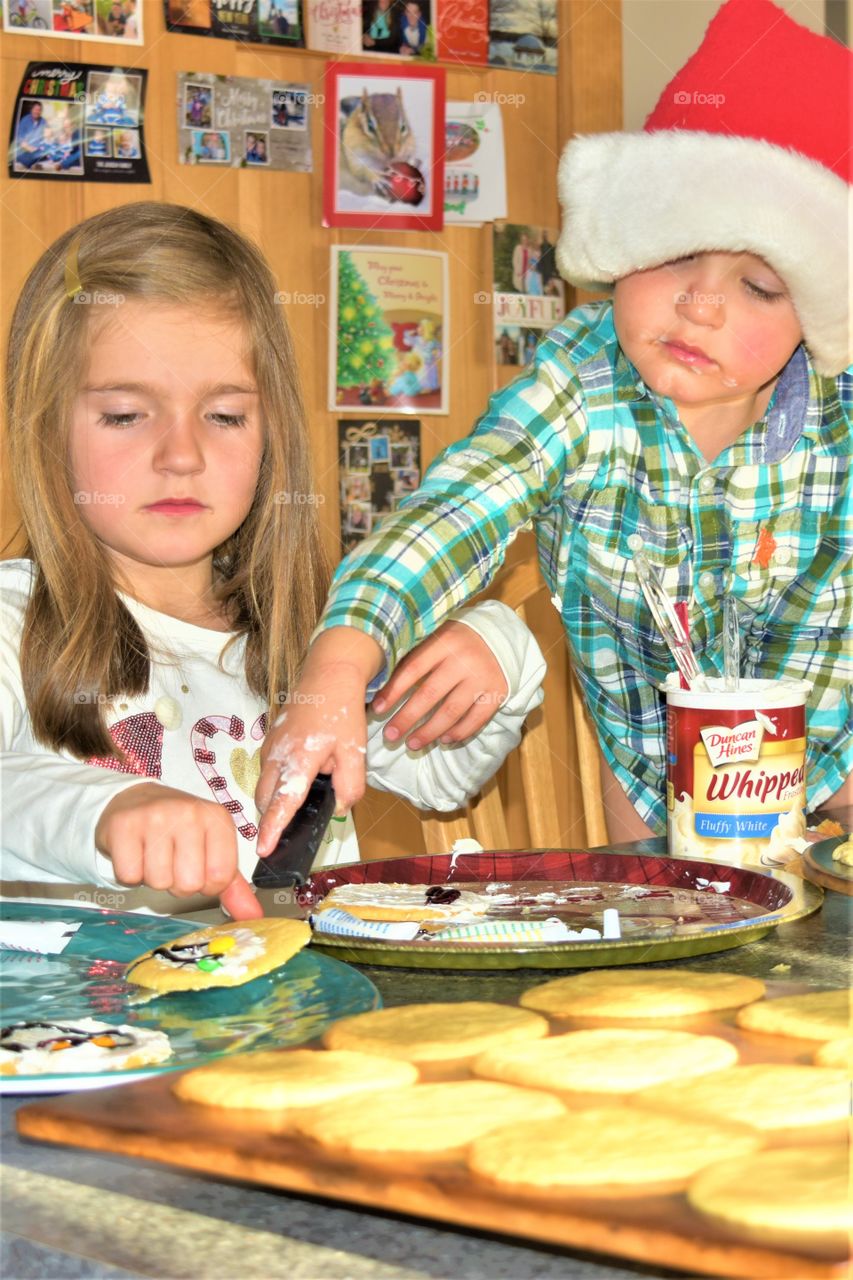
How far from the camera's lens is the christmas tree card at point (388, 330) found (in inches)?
102

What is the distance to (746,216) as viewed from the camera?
43.6 inches

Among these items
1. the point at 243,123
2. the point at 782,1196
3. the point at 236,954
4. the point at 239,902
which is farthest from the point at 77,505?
the point at 243,123

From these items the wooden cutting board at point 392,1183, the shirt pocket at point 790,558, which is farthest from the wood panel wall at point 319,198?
the wooden cutting board at point 392,1183

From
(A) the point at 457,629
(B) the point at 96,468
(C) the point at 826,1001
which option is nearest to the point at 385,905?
(C) the point at 826,1001

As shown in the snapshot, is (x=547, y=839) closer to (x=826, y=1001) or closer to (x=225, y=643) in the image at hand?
(x=225, y=643)

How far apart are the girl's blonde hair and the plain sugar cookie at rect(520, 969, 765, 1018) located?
2.27 ft

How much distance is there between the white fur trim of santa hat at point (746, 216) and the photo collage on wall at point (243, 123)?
56.6 inches

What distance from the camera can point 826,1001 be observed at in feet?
1.92
